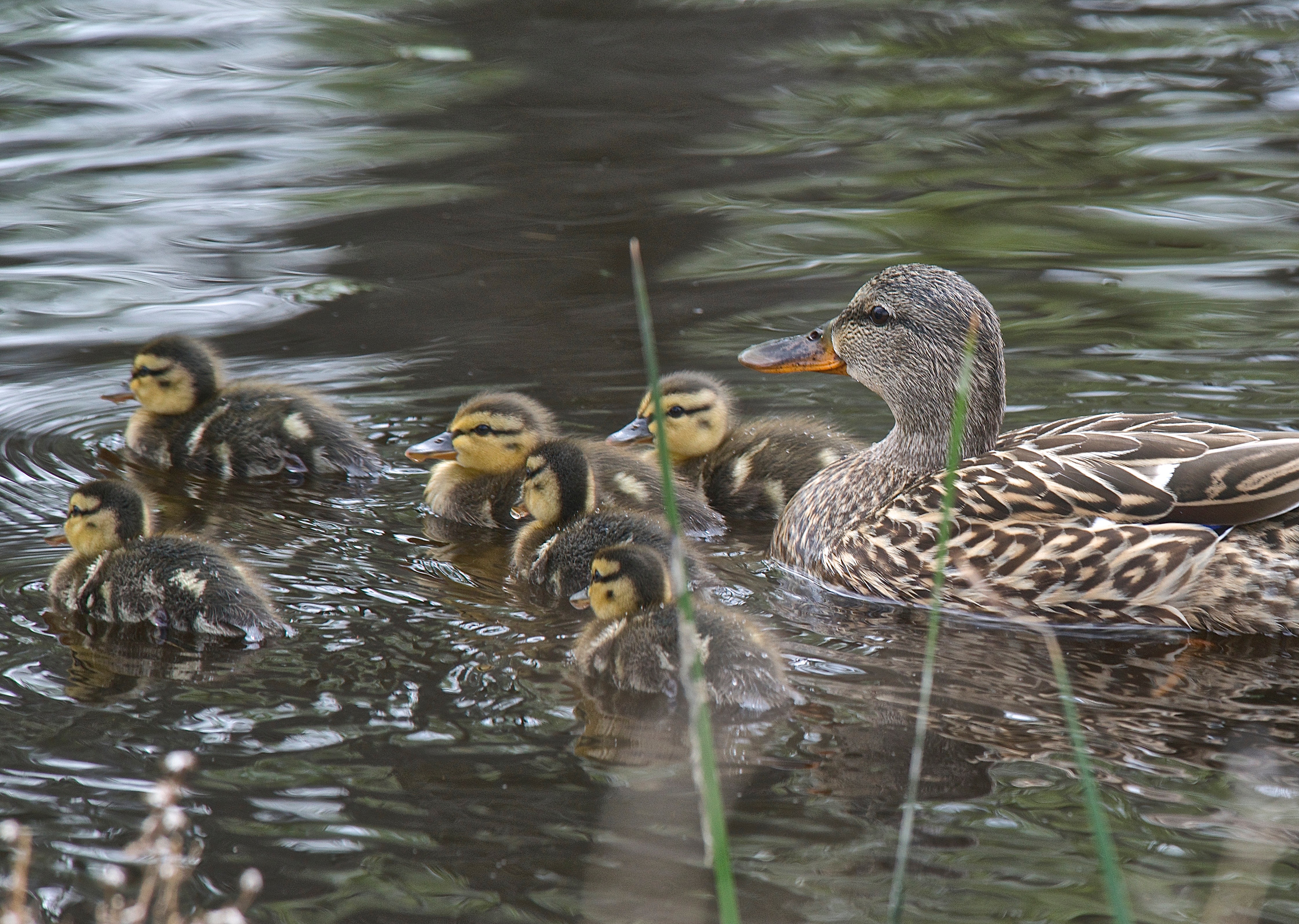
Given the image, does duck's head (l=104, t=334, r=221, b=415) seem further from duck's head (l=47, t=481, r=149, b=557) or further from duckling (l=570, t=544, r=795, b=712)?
duckling (l=570, t=544, r=795, b=712)

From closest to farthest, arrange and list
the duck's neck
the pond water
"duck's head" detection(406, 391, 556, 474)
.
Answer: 1. the pond water
2. the duck's neck
3. "duck's head" detection(406, 391, 556, 474)

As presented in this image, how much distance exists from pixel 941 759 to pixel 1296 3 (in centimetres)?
860

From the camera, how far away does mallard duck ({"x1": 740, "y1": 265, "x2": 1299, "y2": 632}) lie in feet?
12.5

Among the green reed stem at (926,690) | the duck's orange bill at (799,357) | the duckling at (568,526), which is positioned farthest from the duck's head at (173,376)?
the green reed stem at (926,690)

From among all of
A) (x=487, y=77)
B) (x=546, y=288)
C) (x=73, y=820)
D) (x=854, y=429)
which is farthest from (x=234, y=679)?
(x=487, y=77)

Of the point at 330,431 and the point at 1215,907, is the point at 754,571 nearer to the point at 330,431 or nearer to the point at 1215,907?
the point at 330,431

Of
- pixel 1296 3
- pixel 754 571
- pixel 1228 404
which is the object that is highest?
pixel 1296 3

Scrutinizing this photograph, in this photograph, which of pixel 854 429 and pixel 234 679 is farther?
pixel 854 429

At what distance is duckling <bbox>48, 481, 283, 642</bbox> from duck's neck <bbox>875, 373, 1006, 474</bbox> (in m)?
1.87

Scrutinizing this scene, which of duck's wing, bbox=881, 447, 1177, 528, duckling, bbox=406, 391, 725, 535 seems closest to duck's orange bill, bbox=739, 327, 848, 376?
duckling, bbox=406, 391, 725, 535

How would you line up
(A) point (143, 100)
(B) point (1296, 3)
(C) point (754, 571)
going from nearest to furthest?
1. (C) point (754, 571)
2. (A) point (143, 100)
3. (B) point (1296, 3)

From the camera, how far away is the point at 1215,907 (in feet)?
8.61

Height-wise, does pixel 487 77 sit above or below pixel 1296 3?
below

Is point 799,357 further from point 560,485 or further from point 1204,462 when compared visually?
point 1204,462
